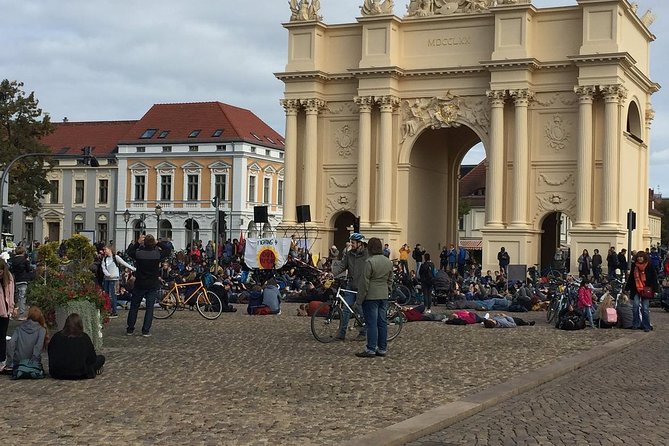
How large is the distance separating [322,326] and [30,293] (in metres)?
5.20

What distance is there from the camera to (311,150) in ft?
164

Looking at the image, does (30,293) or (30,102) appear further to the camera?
(30,102)

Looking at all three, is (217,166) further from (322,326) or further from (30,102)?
(322,326)

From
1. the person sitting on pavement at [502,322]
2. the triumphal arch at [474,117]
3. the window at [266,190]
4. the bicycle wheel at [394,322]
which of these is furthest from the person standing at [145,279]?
the window at [266,190]

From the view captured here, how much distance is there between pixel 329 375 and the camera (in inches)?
559

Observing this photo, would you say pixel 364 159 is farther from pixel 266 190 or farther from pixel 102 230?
pixel 102 230

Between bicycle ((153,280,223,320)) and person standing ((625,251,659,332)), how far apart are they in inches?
353

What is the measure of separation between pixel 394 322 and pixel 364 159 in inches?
1155

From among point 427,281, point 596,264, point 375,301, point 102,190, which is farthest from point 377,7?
point 102,190

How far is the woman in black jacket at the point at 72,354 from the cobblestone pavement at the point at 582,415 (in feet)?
15.6

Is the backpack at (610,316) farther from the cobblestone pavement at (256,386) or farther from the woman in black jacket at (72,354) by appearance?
the woman in black jacket at (72,354)

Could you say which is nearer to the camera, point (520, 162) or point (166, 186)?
point (520, 162)

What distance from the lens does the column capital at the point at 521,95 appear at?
1790 inches

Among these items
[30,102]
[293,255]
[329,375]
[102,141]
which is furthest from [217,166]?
[329,375]
